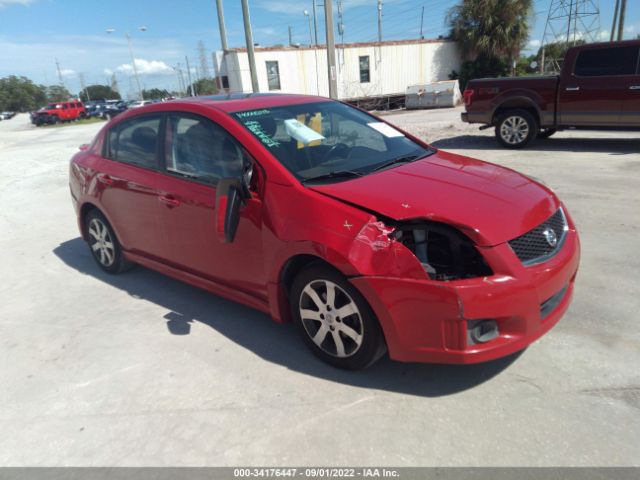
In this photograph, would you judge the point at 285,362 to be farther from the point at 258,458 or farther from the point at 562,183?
A: the point at 562,183

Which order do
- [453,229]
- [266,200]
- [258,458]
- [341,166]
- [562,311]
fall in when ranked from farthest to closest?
[341,166] → [266,200] → [562,311] → [453,229] → [258,458]

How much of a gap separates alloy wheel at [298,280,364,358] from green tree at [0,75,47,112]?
99.1m

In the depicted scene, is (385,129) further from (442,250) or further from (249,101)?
(442,250)

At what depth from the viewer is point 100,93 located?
11050cm

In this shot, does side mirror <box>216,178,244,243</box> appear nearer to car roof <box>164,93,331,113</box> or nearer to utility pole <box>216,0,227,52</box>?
car roof <box>164,93,331,113</box>

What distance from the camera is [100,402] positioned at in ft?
9.83

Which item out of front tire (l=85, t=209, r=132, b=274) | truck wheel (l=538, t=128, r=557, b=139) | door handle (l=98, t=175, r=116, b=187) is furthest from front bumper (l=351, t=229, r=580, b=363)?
truck wheel (l=538, t=128, r=557, b=139)

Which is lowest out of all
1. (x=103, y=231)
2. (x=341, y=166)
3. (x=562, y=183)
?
(x=562, y=183)

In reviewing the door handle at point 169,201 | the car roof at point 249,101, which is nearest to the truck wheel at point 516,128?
the car roof at point 249,101

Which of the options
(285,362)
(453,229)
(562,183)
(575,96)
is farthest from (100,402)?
(575,96)

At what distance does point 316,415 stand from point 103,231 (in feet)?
10.5

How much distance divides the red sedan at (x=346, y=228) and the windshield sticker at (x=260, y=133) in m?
0.02

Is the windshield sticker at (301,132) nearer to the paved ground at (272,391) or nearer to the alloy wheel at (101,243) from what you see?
the paved ground at (272,391)

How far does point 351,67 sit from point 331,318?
28029 millimetres
